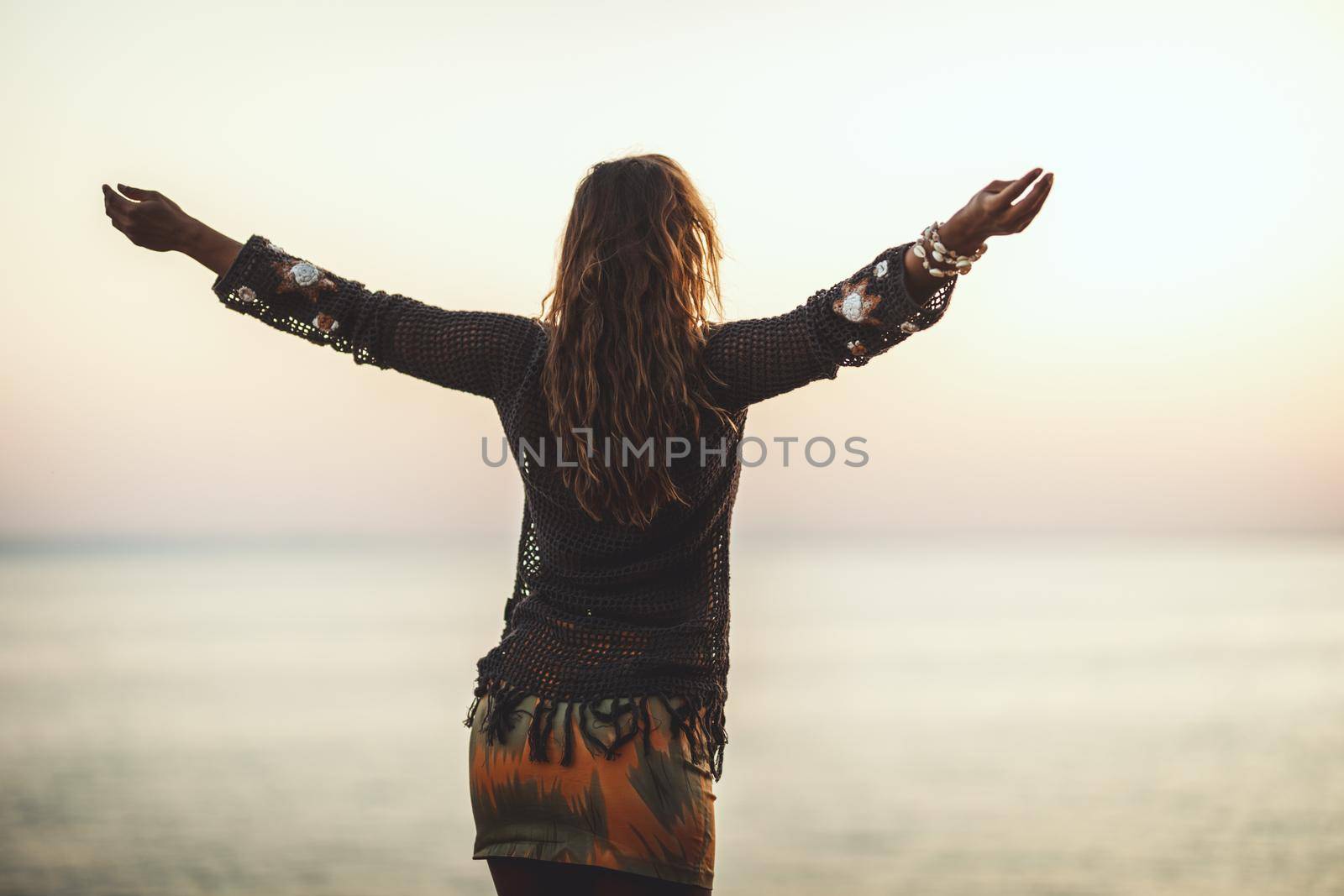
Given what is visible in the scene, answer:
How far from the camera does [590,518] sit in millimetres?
1402

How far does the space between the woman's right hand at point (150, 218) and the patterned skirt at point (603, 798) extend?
0.73m

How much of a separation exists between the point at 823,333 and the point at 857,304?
0.17ft

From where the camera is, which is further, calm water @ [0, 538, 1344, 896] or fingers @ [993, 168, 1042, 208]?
calm water @ [0, 538, 1344, 896]

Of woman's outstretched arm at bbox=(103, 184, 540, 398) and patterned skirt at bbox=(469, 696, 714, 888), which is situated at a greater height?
woman's outstretched arm at bbox=(103, 184, 540, 398)

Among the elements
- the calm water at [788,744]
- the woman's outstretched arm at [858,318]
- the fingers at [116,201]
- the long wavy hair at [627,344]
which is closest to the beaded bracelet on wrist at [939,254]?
the woman's outstretched arm at [858,318]

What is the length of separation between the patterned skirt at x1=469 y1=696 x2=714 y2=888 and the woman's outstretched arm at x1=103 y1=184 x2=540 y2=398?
424 mm

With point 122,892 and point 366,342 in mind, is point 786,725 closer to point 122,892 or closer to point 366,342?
point 122,892

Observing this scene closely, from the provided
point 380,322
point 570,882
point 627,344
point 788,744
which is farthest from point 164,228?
point 788,744

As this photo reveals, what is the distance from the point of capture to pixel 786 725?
577cm

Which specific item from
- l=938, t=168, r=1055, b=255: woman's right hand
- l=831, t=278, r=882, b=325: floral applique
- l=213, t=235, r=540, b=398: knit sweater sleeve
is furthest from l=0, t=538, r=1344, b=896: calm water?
l=938, t=168, r=1055, b=255: woman's right hand

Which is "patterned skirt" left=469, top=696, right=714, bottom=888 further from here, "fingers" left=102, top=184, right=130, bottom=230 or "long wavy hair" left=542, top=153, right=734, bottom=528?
"fingers" left=102, top=184, right=130, bottom=230

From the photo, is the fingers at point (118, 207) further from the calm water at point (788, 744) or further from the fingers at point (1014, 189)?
the calm water at point (788, 744)

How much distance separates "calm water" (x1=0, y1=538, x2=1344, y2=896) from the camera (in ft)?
12.0

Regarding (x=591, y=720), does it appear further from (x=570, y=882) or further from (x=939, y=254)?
(x=939, y=254)
